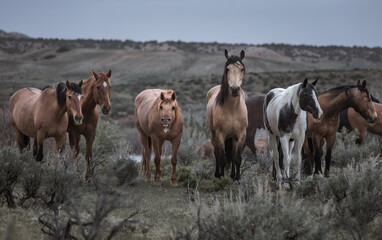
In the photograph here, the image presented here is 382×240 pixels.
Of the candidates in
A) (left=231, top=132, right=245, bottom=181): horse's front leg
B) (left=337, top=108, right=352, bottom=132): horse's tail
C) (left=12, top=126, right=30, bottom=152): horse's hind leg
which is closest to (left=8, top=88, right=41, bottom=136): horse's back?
(left=12, top=126, right=30, bottom=152): horse's hind leg

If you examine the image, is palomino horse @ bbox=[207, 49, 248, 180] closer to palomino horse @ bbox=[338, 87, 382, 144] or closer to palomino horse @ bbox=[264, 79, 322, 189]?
palomino horse @ bbox=[264, 79, 322, 189]

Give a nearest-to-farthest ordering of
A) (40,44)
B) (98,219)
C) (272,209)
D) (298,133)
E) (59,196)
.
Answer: (98,219) < (272,209) < (59,196) < (298,133) < (40,44)

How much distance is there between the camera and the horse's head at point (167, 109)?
9.65 meters

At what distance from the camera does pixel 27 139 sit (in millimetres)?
10641

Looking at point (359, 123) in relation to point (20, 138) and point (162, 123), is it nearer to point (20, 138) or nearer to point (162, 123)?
point (162, 123)

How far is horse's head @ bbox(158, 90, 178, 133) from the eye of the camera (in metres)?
9.65

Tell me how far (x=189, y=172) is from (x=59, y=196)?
196 inches

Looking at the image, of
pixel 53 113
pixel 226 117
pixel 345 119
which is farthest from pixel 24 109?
pixel 345 119

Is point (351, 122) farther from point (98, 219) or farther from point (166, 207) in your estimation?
point (98, 219)

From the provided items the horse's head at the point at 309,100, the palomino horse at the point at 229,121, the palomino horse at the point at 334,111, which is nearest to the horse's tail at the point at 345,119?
the palomino horse at the point at 334,111

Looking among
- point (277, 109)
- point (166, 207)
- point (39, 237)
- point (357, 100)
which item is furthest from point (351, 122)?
point (39, 237)

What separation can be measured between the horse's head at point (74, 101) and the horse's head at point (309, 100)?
3895mm

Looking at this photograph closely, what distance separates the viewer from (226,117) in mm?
9703

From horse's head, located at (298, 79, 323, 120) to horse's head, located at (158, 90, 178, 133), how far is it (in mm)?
2549
